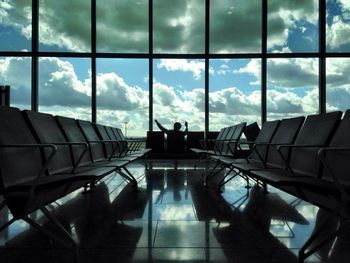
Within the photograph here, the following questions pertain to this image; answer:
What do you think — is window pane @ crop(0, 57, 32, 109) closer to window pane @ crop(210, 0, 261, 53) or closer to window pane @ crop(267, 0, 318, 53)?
window pane @ crop(210, 0, 261, 53)

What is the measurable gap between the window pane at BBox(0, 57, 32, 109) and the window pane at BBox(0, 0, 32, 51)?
312mm

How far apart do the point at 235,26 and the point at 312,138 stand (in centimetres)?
741

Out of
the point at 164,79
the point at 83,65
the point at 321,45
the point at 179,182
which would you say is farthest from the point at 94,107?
the point at 321,45

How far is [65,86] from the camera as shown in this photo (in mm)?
8750

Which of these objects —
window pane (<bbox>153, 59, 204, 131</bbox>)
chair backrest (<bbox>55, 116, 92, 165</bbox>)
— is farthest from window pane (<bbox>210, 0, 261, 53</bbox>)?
chair backrest (<bbox>55, 116, 92, 165</bbox>)

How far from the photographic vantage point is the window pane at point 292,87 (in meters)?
8.72

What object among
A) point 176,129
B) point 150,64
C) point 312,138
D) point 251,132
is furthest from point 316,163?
point 150,64

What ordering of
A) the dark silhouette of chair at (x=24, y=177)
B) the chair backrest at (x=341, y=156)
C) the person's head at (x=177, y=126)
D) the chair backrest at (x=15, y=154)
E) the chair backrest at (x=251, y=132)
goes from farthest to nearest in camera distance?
1. the person's head at (x=177, y=126)
2. the chair backrest at (x=251, y=132)
3. the chair backrest at (x=341, y=156)
4. the chair backrest at (x=15, y=154)
5. the dark silhouette of chair at (x=24, y=177)

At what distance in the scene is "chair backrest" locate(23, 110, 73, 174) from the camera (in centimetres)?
222

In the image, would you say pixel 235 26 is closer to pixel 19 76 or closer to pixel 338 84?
pixel 338 84

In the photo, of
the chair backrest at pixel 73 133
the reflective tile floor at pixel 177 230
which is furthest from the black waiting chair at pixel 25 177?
the chair backrest at pixel 73 133

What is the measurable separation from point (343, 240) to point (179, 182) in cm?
269

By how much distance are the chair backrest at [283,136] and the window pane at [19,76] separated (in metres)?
7.01

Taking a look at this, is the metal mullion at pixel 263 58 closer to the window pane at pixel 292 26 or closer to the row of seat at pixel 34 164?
the window pane at pixel 292 26
